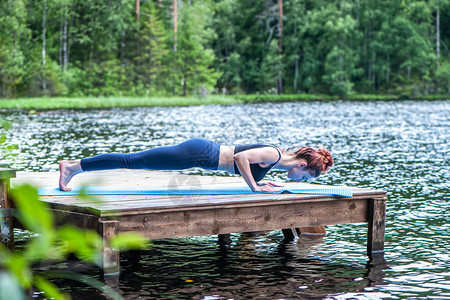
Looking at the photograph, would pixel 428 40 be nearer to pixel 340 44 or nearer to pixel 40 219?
pixel 340 44

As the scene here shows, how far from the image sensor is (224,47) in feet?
251

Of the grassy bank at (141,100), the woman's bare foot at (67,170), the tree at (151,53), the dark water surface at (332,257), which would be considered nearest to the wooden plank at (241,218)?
the dark water surface at (332,257)

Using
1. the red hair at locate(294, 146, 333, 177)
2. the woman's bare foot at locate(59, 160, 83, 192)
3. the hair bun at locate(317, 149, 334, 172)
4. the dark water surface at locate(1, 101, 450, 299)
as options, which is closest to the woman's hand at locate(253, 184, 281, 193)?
the red hair at locate(294, 146, 333, 177)

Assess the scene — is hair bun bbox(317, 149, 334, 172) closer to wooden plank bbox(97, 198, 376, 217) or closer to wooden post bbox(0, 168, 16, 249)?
wooden plank bbox(97, 198, 376, 217)

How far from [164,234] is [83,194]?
15.7 ft

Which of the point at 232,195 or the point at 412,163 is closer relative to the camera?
the point at 232,195

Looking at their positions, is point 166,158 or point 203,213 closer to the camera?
point 203,213

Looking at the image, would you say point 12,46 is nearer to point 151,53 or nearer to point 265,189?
point 151,53

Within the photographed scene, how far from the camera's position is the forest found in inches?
2215

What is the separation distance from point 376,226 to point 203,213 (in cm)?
219

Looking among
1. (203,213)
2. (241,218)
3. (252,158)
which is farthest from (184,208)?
(252,158)

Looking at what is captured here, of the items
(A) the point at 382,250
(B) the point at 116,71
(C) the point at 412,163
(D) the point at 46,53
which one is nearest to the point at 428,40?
(B) the point at 116,71

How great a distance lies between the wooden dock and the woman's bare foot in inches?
10.7

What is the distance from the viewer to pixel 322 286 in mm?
6312
